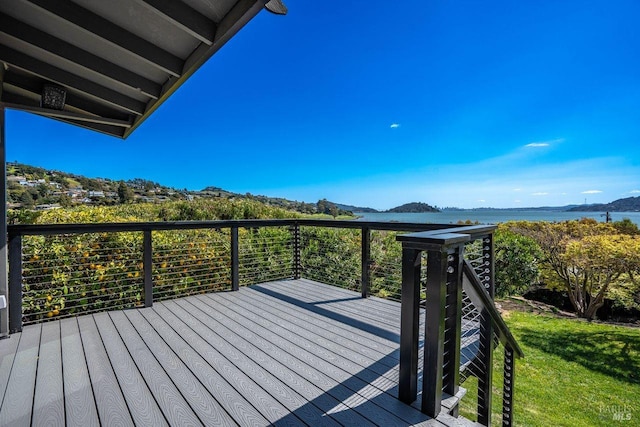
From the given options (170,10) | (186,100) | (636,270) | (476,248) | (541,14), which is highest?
(541,14)

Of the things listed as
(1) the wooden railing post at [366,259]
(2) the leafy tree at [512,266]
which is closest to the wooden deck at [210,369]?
(1) the wooden railing post at [366,259]

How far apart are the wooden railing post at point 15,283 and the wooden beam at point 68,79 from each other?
56.5 inches

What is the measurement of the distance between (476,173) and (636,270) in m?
10.8

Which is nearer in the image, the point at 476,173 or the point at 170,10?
the point at 170,10

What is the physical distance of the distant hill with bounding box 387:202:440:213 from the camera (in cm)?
1557

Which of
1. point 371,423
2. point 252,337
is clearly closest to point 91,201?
point 252,337

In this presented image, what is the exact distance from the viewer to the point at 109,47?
2180 millimetres

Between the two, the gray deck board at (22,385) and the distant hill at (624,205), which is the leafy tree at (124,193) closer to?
the gray deck board at (22,385)

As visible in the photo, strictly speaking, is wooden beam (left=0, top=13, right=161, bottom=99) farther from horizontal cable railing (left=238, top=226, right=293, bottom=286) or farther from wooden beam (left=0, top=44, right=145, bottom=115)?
horizontal cable railing (left=238, top=226, right=293, bottom=286)

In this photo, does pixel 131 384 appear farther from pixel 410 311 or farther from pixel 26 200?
pixel 26 200

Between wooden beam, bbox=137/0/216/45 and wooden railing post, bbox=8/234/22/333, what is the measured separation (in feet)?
8.05

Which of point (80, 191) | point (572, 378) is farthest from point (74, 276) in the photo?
point (572, 378)

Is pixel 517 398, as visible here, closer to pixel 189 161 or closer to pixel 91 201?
pixel 91 201

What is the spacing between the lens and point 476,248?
3.99 metres
